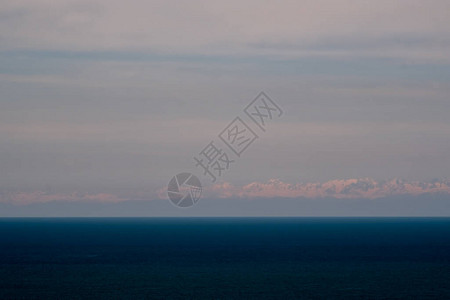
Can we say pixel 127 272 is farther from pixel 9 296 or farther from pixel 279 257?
pixel 279 257

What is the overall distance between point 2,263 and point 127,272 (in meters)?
20.7

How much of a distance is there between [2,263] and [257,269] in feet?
111

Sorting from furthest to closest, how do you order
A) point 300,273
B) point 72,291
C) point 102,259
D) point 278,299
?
point 102,259, point 300,273, point 72,291, point 278,299

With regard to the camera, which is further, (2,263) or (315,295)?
(2,263)

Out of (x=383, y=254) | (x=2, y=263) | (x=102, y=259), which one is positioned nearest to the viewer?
(x=2, y=263)

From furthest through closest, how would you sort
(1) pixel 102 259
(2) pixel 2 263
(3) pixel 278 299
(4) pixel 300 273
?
(1) pixel 102 259 < (2) pixel 2 263 < (4) pixel 300 273 < (3) pixel 278 299

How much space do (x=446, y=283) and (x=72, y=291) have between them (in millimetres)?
35551

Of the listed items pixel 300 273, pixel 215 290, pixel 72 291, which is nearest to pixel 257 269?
pixel 300 273

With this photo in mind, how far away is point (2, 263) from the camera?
285 ft

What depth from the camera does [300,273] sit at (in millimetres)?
75062

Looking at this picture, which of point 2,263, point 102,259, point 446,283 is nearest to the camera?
point 446,283

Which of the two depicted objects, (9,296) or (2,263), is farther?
(2,263)

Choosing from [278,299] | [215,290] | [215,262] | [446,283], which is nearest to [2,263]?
[215,262]

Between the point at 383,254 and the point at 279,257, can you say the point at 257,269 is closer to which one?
the point at 279,257
